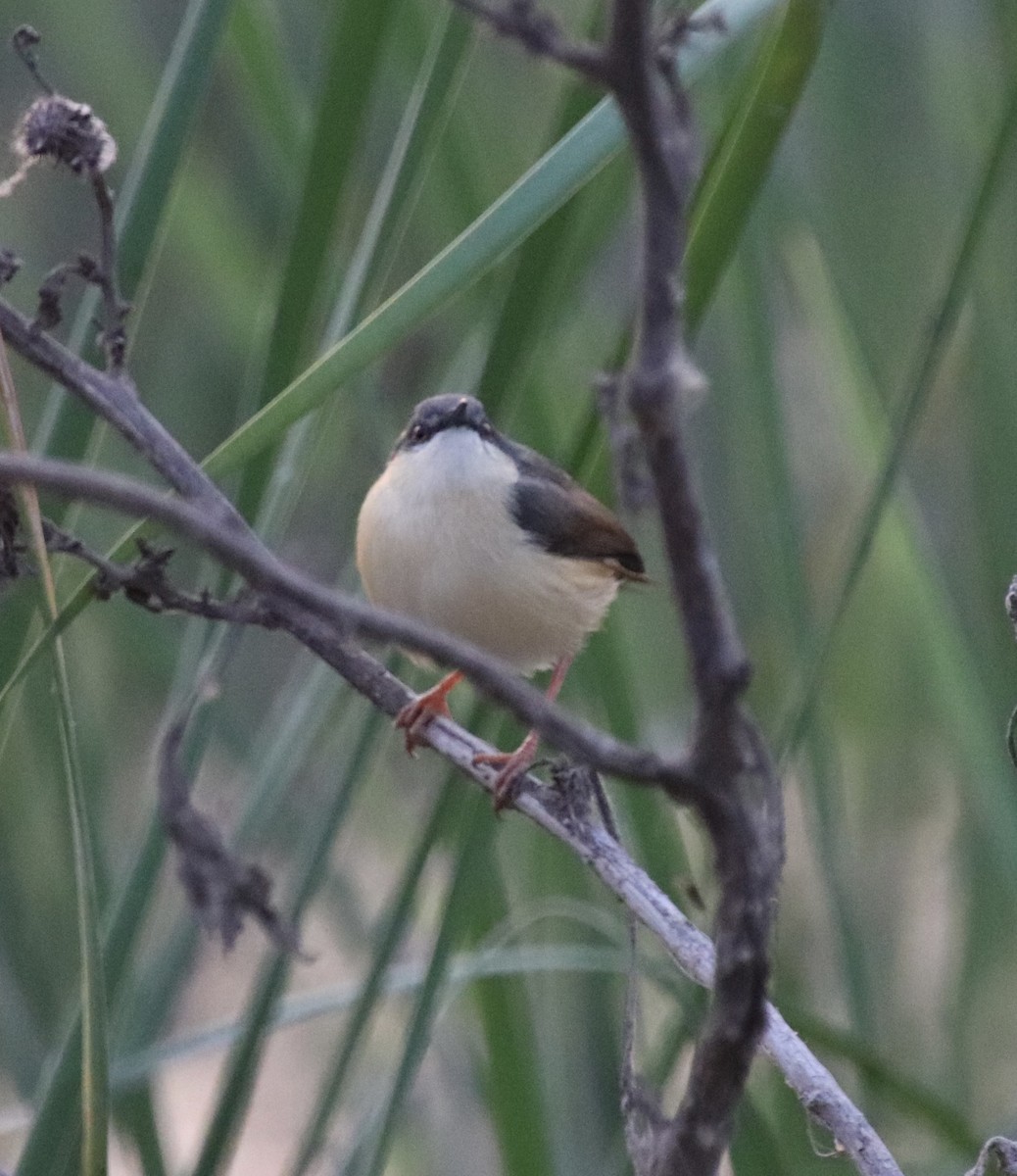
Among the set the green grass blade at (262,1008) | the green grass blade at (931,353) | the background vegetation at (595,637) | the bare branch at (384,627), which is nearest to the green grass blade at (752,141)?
the background vegetation at (595,637)

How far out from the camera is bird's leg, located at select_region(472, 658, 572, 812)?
1453 mm

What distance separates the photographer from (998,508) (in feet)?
7.24

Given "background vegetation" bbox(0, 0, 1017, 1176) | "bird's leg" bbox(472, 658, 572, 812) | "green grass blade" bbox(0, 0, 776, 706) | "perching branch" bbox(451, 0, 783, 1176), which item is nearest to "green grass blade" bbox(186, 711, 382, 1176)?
"background vegetation" bbox(0, 0, 1017, 1176)

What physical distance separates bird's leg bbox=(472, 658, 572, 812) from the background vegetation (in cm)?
4

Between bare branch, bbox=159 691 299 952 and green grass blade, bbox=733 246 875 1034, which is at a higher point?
green grass blade, bbox=733 246 875 1034

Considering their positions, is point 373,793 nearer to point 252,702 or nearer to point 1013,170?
point 252,702

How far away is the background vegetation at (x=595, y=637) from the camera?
4.71 feet

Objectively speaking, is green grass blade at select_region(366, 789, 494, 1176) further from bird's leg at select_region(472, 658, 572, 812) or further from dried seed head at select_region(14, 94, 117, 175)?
dried seed head at select_region(14, 94, 117, 175)

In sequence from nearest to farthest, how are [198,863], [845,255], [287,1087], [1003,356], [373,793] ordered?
1. [198,863]
2. [1003,356]
3. [845,255]
4. [373,793]
5. [287,1087]

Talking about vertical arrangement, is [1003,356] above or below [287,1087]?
above

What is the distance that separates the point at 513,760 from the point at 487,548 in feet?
1.30

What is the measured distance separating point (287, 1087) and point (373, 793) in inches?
74.5

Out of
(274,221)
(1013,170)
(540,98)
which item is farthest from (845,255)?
(274,221)

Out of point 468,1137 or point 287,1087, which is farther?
point 287,1087
